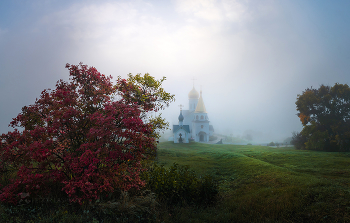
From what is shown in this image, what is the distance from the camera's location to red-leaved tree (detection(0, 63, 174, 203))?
18.1ft

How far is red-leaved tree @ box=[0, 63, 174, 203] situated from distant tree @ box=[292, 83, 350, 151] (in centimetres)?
2254

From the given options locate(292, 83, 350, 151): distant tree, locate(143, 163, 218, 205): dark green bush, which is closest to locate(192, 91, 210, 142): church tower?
locate(292, 83, 350, 151): distant tree

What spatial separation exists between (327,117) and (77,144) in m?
25.3

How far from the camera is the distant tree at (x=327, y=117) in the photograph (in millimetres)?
20547

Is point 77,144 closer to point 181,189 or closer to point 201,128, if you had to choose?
point 181,189

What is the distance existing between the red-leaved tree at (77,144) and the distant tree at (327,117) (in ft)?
73.9

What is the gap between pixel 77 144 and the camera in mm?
6754

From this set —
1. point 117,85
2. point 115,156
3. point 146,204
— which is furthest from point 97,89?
point 146,204

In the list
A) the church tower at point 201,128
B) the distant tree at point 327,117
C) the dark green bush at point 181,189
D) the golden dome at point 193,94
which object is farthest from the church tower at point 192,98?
the dark green bush at point 181,189

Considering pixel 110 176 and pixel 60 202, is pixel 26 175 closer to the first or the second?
pixel 60 202

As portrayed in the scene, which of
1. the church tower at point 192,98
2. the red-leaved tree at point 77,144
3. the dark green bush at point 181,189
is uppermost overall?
the church tower at point 192,98

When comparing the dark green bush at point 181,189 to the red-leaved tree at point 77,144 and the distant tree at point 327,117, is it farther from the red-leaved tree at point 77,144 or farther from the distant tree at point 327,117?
the distant tree at point 327,117

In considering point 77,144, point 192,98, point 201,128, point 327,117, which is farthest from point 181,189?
point 192,98

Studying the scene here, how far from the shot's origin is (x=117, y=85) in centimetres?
922
